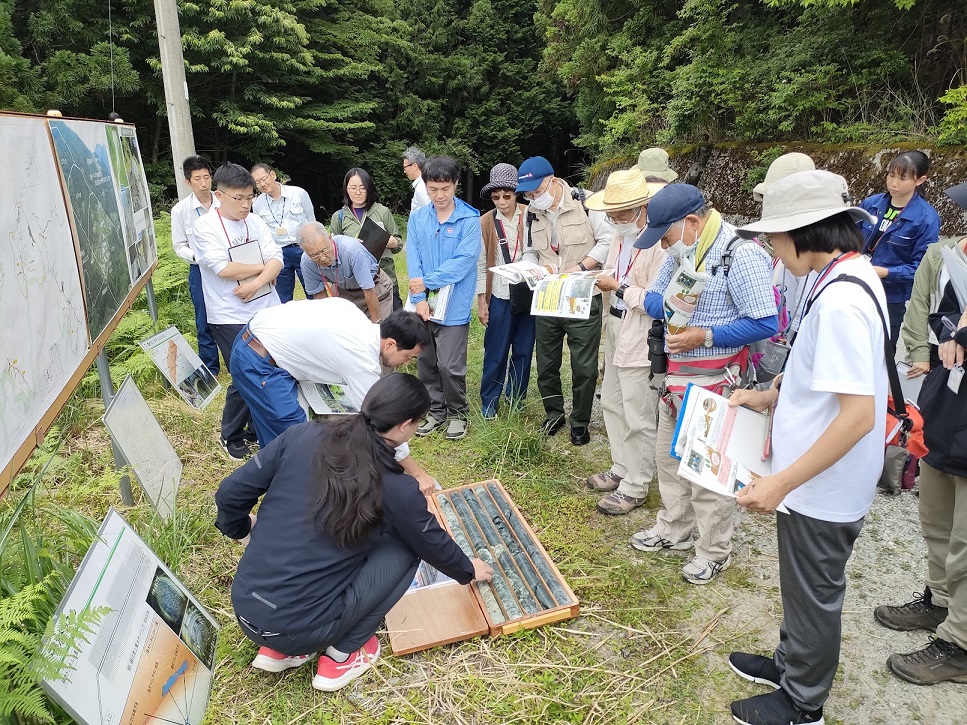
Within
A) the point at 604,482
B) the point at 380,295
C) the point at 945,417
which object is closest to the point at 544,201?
the point at 380,295

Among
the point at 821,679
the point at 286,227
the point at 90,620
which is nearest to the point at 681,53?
A: the point at 286,227

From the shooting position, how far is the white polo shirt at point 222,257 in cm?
410

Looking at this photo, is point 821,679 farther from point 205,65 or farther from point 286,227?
point 205,65

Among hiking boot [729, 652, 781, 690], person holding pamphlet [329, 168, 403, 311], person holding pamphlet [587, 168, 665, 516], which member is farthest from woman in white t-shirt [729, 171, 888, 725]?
person holding pamphlet [329, 168, 403, 311]

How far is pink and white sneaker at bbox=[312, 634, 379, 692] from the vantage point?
7.77 feet

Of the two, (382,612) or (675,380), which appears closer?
(382,612)

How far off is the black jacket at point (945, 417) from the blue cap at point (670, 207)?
110 cm

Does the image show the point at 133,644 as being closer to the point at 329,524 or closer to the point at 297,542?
the point at 297,542

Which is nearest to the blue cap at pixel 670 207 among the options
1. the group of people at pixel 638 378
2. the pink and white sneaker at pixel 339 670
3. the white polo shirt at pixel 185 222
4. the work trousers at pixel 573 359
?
the group of people at pixel 638 378

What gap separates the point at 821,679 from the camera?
2.05m

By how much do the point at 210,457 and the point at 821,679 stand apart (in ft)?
12.0

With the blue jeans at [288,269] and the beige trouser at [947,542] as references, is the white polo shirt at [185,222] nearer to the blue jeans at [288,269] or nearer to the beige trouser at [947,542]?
the blue jeans at [288,269]

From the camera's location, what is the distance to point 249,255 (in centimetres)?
420

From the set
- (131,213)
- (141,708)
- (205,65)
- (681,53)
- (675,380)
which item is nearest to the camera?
(141,708)
